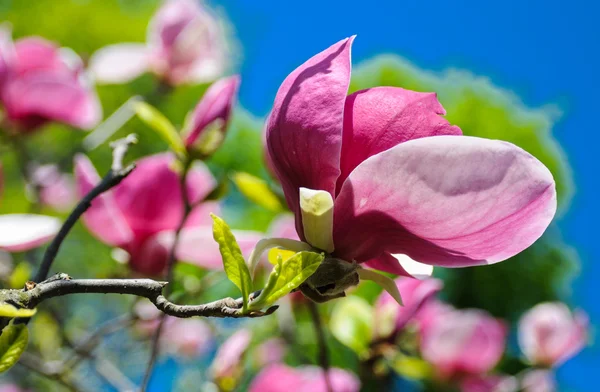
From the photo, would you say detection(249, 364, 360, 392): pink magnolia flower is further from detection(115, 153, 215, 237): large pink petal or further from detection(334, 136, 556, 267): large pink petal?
detection(334, 136, 556, 267): large pink petal

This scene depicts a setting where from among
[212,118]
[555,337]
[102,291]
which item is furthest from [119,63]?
[555,337]

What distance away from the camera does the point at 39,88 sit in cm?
67

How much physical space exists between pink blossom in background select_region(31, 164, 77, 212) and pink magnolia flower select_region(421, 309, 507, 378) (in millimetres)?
555

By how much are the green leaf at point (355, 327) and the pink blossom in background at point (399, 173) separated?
31 cm

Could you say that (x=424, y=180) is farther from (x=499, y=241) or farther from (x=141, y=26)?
(x=141, y=26)

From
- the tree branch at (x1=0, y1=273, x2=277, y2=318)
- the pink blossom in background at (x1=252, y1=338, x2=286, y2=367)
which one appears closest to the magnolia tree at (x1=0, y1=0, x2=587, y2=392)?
the tree branch at (x1=0, y1=273, x2=277, y2=318)

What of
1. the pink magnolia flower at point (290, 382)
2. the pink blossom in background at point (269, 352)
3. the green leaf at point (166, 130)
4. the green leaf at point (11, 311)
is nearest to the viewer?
the green leaf at point (11, 311)

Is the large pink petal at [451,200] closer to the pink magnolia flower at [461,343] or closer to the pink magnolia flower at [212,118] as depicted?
the pink magnolia flower at [212,118]

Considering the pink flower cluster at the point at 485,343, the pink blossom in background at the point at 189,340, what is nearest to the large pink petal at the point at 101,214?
the pink flower cluster at the point at 485,343

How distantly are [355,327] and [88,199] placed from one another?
360mm

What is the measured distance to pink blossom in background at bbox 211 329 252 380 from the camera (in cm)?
63

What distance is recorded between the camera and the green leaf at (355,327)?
622mm

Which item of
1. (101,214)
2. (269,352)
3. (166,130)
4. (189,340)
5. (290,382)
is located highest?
(166,130)

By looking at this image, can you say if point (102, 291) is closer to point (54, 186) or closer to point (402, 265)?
point (402, 265)
